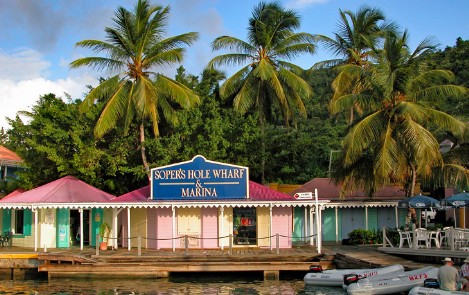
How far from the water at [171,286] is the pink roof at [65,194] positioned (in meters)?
4.47

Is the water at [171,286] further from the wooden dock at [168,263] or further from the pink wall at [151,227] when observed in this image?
the pink wall at [151,227]

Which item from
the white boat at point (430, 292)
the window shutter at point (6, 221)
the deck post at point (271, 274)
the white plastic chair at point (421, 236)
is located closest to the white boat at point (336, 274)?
the deck post at point (271, 274)

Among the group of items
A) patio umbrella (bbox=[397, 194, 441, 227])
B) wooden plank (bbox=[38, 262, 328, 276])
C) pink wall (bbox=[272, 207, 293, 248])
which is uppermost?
patio umbrella (bbox=[397, 194, 441, 227])

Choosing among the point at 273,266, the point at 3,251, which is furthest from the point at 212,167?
the point at 3,251

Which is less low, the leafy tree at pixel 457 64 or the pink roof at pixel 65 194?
the leafy tree at pixel 457 64

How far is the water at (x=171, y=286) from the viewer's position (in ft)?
71.5

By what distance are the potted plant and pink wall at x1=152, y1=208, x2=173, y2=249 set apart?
2.43 meters

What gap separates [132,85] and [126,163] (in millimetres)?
4324

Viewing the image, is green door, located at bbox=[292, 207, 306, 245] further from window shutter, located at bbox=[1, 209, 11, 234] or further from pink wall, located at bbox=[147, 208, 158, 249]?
window shutter, located at bbox=[1, 209, 11, 234]

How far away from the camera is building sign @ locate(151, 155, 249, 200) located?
1094 inches

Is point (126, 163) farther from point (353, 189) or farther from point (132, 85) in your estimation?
point (353, 189)

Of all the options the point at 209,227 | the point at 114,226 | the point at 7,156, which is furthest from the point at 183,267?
the point at 7,156

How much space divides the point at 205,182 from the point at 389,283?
10.6 metres

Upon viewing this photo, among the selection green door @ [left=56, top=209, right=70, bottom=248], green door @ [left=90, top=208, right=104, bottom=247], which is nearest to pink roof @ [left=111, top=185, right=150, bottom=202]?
green door @ [left=90, top=208, right=104, bottom=247]
